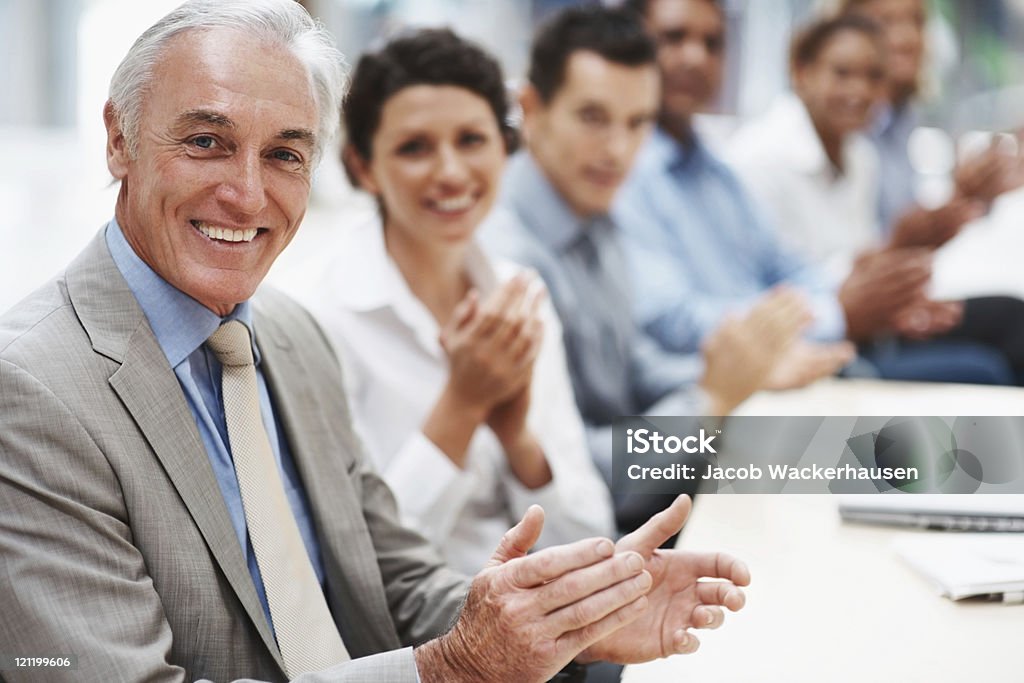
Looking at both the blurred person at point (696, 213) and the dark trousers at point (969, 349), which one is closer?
the blurred person at point (696, 213)

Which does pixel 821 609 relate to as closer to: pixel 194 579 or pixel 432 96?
pixel 194 579

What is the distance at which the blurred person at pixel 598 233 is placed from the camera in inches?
79.7

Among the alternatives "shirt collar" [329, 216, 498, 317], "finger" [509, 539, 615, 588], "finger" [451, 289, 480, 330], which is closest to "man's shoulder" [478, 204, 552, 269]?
"shirt collar" [329, 216, 498, 317]

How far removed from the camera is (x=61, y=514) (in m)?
0.85

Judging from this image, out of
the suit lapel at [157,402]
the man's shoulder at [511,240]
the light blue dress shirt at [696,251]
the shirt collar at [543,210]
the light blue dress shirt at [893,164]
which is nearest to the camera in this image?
the suit lapel at [157,402]

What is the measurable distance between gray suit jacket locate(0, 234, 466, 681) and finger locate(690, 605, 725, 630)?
1.02 ft

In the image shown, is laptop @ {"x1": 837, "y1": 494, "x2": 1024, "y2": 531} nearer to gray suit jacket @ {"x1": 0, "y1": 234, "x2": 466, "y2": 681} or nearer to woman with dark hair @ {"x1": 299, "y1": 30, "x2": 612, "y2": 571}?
woman with dark hair @ {"x1": 299, "y1": 30, "x2": 612, "y2": 571}

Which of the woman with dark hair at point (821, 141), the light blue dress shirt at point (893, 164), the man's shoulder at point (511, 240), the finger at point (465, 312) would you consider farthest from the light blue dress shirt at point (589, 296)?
the light blue dress shirt at point (893, 164)

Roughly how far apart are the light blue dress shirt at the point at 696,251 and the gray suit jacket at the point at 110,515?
1.62m

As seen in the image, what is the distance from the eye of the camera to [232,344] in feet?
3.36

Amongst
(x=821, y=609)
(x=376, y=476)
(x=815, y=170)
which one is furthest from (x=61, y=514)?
(x=815, y=170)

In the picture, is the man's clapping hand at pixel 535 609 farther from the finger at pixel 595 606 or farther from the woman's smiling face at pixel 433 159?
the woman's smiling face at pixel 433 159

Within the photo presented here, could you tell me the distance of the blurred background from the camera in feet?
11.2

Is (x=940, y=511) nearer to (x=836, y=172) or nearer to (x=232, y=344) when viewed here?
(x=232, y=344)
